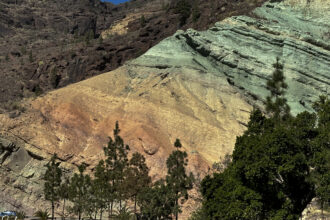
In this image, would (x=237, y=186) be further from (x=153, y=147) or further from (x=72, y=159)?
(x=72, y=159)

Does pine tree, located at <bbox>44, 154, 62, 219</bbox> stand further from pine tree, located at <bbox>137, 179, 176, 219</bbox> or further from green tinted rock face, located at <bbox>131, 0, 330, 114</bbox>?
green tinted rock face, located at <bbox>131, 0, 330, 114</bbox>

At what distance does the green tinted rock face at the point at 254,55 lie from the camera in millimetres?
57938

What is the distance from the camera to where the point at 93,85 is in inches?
2084

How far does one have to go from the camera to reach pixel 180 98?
50625 mm

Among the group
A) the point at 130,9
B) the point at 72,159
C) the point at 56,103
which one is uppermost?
the point at 56,103

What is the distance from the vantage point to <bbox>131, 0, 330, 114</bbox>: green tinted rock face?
2281 inches

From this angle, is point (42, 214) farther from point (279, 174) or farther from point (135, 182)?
point (279, 174)

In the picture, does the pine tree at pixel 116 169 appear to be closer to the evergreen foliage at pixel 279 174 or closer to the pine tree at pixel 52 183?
the pine tree at pixel 52 183

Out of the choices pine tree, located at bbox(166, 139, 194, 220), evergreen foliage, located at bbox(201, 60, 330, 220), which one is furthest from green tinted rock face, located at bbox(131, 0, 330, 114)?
evergreen foliage, located at bbox(201, 60, 330, 220)

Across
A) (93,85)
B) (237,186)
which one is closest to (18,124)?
(93,85)

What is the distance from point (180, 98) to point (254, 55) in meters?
17.7

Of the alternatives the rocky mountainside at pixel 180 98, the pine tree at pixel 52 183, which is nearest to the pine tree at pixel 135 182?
the pine tree at pixel 52 183

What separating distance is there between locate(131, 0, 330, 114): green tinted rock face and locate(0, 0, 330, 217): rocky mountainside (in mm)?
152

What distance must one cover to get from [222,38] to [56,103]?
29197 mm
